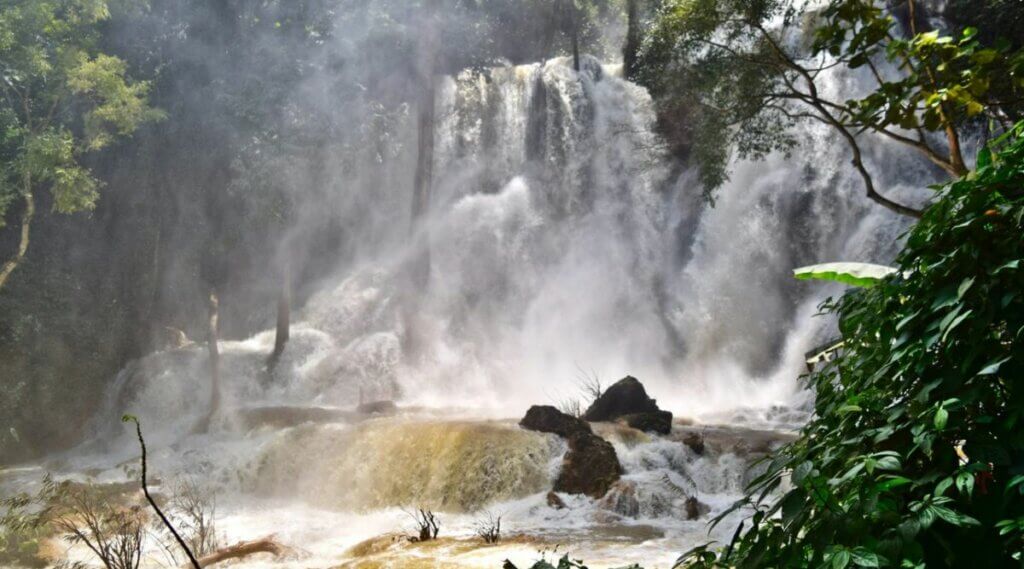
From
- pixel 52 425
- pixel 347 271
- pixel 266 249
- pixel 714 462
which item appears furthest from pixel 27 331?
pixel 714 462

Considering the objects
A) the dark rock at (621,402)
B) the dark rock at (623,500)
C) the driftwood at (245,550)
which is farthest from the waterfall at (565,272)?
the driftwood at (245,550)

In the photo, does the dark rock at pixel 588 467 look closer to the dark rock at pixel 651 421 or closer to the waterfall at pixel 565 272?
the dark rock at pixel 651 421

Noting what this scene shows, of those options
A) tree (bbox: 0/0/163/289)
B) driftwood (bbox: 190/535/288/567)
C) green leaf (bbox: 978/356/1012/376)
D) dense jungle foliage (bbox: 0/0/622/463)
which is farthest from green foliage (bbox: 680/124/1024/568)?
dense jungle foliage (bbox: 0/0/622/463)

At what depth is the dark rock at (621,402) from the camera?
13.6m

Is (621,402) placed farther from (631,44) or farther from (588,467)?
(631,44)

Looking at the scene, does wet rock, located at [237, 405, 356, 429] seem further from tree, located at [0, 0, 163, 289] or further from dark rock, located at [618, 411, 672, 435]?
tree, located at [0, 0, 163, 289]

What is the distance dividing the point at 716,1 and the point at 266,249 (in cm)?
1591

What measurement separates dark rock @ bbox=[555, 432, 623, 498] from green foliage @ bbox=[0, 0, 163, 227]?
42.1 ft

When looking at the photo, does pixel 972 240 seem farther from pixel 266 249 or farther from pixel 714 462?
pixel 266 249

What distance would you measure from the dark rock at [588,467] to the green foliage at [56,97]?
12.8m

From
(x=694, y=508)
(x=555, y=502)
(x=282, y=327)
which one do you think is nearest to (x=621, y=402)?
(x=555, y=502)

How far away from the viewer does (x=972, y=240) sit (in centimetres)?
174

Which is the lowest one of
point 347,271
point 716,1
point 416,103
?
point 347,271

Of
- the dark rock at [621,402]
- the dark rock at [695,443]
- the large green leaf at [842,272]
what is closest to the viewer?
the large green leaf at [842,272]
